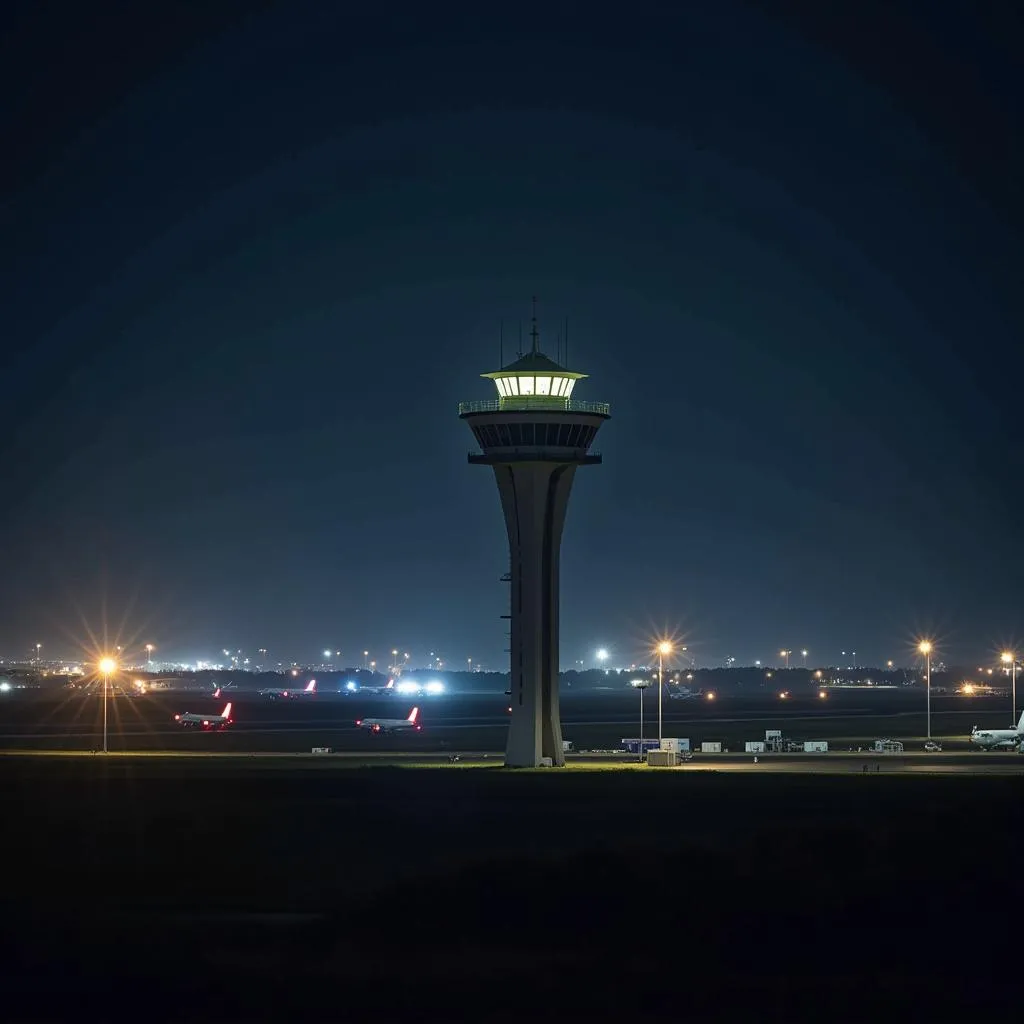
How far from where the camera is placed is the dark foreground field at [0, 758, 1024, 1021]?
44312 millimetres

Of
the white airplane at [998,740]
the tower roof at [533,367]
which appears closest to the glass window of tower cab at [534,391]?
the tower roof at [533,367]

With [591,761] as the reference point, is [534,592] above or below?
above

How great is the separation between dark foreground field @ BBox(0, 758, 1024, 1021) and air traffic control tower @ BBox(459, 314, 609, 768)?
17.9 m

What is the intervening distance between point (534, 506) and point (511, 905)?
5874cm

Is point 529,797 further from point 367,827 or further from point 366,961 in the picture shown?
point 366,961

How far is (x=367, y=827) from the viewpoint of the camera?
8162cm

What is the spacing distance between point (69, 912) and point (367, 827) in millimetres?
25904

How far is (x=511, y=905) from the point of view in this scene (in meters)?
57.3

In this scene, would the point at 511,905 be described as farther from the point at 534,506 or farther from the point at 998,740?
the point at 998,740

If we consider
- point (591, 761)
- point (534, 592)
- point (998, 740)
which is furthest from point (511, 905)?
point (998, 740)

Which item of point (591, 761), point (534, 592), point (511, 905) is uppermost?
point (534, 592)

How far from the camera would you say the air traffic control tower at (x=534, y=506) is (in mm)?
114688

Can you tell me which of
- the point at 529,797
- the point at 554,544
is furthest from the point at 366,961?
the point at 554,544

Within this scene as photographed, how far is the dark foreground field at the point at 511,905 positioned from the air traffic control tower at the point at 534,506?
17859 millimetres
